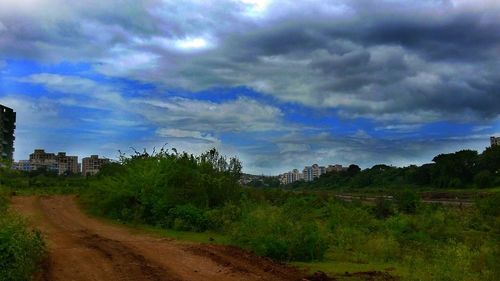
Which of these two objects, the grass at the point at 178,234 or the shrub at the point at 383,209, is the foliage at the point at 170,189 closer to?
the grass at the point at 178,234

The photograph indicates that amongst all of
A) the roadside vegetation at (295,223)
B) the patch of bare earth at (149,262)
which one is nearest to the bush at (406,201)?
the roadside vegetation at (295,223)

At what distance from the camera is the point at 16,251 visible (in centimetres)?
1167

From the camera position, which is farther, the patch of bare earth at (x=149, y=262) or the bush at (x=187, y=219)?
the bush at (x=187, y=219)

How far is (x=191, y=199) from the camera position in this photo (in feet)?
99.9

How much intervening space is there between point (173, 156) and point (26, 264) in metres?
21.9

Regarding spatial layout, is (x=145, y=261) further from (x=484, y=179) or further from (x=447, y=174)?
(x=447, y=174)

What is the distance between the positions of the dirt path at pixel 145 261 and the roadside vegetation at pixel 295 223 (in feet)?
5.36

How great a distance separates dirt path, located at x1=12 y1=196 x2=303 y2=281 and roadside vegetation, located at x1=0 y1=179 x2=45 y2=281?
0.67 metres

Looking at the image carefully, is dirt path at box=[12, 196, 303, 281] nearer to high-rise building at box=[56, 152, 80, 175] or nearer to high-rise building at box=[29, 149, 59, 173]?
high-rise building at box=[29, 149, 59, 173]

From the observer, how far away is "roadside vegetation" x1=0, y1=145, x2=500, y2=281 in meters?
15.6

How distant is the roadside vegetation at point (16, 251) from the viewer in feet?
36.9

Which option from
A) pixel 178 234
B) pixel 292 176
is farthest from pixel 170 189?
pixel 292 176

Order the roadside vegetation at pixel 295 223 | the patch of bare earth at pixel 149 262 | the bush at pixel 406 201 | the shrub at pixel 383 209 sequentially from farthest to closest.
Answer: the bush at pixel 406 201
the shrub at pixel 383 209
the roadside vegetation at pixel 295 223
the patch of bare earth at pixel 149 262

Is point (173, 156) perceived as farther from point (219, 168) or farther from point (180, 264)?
point (180, 264)
